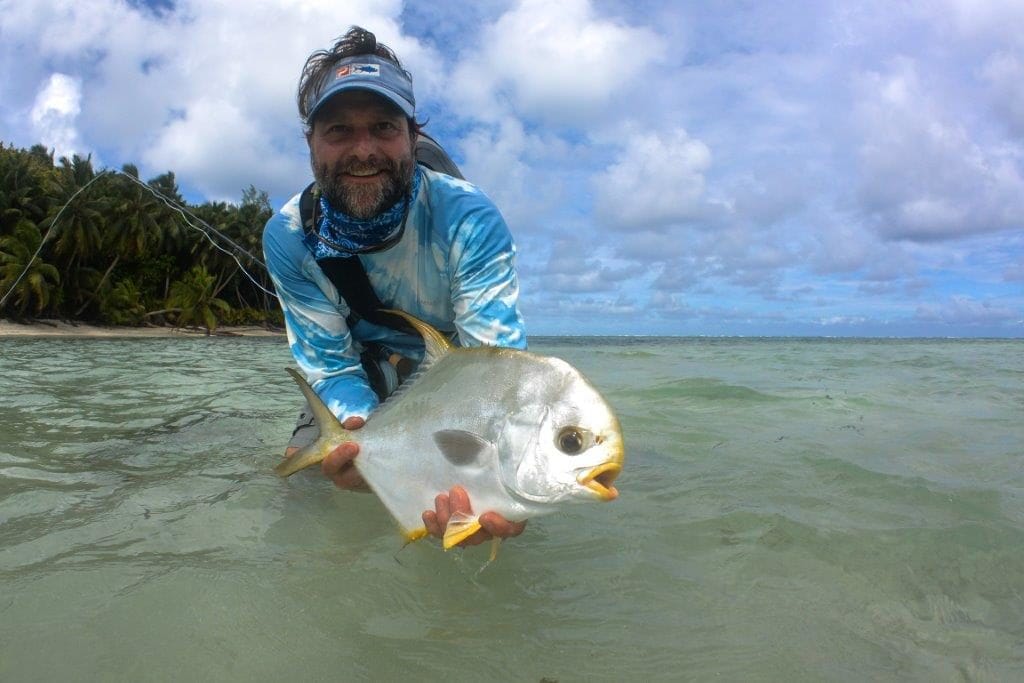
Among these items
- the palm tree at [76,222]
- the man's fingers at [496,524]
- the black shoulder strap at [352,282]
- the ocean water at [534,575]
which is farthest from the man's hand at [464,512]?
the palm tree at [76,222]

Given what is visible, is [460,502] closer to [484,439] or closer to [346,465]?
[484,439]

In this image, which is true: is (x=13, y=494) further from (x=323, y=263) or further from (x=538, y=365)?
(x=538, y=365)

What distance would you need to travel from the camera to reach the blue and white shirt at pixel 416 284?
280cm

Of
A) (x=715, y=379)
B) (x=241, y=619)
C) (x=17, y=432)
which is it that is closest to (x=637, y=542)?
(x=241, y=619)

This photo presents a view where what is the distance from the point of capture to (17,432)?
4590mm

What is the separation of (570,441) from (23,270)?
3810cm

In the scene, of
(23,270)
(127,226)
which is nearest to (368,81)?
(23,270)

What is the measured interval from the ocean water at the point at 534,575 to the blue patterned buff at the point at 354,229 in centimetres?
117

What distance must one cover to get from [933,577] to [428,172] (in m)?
2.57

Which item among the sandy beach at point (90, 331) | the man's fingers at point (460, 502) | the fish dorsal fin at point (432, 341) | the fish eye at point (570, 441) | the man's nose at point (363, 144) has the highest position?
the man's nose at point (363, 144)

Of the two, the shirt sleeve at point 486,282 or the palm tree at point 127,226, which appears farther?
the palm tree at point 127,226

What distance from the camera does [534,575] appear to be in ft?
7.95

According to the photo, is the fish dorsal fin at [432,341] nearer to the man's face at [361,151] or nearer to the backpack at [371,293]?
the backpack at [371,293]

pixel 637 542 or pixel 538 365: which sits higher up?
pixel 538 365
